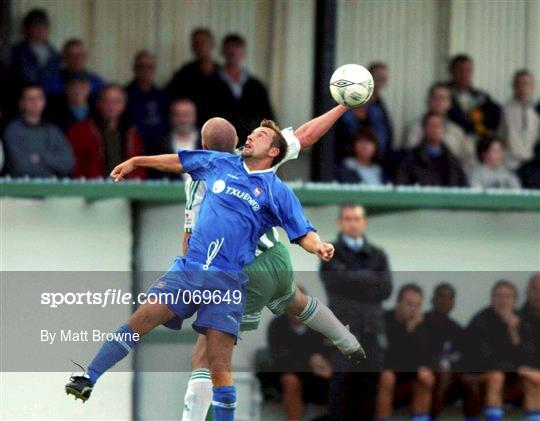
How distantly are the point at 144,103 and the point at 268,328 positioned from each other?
2.61m

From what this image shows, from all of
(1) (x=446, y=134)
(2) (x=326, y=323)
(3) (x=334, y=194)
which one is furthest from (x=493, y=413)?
(2) (x=326, y=323)

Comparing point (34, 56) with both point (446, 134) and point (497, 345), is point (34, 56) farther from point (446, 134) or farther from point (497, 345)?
point (497, 345)

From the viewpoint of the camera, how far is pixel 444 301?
695 inches

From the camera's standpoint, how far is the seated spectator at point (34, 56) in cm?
1812

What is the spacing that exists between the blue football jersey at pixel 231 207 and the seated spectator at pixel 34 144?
3817mm

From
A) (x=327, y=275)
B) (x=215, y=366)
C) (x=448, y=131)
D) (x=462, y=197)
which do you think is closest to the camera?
(x=215, y=366)

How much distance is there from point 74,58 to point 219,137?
190 inches

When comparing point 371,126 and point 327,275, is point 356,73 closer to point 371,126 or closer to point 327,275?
point 327,275

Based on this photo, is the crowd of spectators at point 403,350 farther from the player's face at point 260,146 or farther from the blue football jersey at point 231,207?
the player's face at point 260,146

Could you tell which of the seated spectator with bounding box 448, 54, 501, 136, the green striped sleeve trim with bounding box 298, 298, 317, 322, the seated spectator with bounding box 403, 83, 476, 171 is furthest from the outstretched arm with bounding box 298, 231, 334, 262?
the seated spectator with bounding box 448, 54, 501, 136

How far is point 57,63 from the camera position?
18344 millimetres

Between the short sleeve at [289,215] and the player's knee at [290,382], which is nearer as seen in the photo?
the short sleeve at [289,215]

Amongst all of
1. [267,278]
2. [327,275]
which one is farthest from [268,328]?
[267,278]

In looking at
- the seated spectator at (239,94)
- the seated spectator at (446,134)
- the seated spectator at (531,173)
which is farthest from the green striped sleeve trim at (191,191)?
the seated spectator at (531,173)
